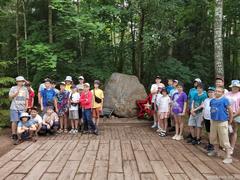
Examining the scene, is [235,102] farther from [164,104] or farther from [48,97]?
[48,97]

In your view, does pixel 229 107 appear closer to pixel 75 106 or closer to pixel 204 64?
pixel 75 106

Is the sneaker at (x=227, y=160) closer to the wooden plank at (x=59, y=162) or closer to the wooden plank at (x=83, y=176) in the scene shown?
the wooden plank at (x=83, y=176)

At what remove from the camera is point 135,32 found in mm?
19641

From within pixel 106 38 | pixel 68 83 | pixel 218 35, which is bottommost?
pixel 68 83

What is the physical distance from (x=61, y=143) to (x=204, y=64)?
12150 mm

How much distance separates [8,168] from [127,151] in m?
2.71

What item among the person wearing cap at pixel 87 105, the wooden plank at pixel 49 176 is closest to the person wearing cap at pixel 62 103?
the person wearing cap at pixel 87 105

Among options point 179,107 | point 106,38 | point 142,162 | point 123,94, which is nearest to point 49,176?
point 142,162

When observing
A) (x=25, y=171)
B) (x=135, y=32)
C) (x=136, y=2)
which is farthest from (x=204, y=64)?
(x=25, y=171)

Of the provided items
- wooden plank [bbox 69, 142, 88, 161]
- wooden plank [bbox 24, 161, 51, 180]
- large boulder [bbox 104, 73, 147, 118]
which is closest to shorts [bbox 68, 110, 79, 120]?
wooden plank [bbox 69, 142, 88, 161]

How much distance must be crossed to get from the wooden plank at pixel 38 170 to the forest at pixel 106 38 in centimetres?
527

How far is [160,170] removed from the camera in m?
6.05

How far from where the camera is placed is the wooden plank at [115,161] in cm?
610

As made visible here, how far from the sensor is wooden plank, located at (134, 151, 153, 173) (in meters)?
6.10
